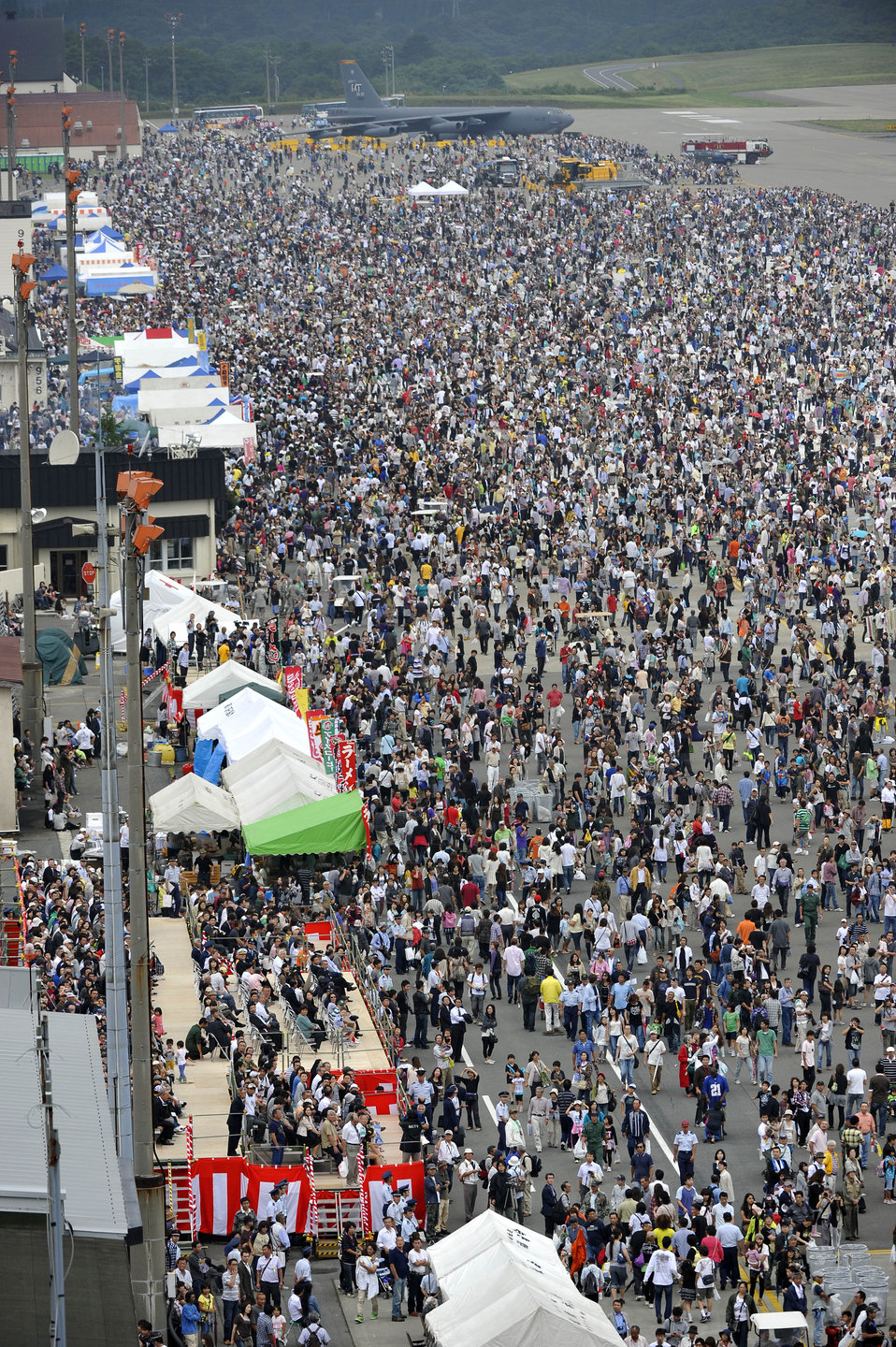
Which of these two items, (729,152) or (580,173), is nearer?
(580,173)

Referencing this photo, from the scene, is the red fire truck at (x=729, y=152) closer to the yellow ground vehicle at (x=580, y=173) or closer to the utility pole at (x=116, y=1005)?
the yellow ground vehicle at (x=580, y=173)

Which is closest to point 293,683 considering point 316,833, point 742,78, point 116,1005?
point 316,833

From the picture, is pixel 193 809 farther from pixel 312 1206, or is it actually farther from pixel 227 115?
pixel 227 115

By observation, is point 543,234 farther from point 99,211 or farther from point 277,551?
point 277,551

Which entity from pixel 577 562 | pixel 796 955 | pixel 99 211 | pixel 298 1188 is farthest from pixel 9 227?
pixel 298 1188

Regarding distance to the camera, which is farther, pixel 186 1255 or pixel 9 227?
pixel 9 227

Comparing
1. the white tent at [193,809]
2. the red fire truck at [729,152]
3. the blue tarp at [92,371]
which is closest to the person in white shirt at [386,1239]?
the white tent at [193,809]
